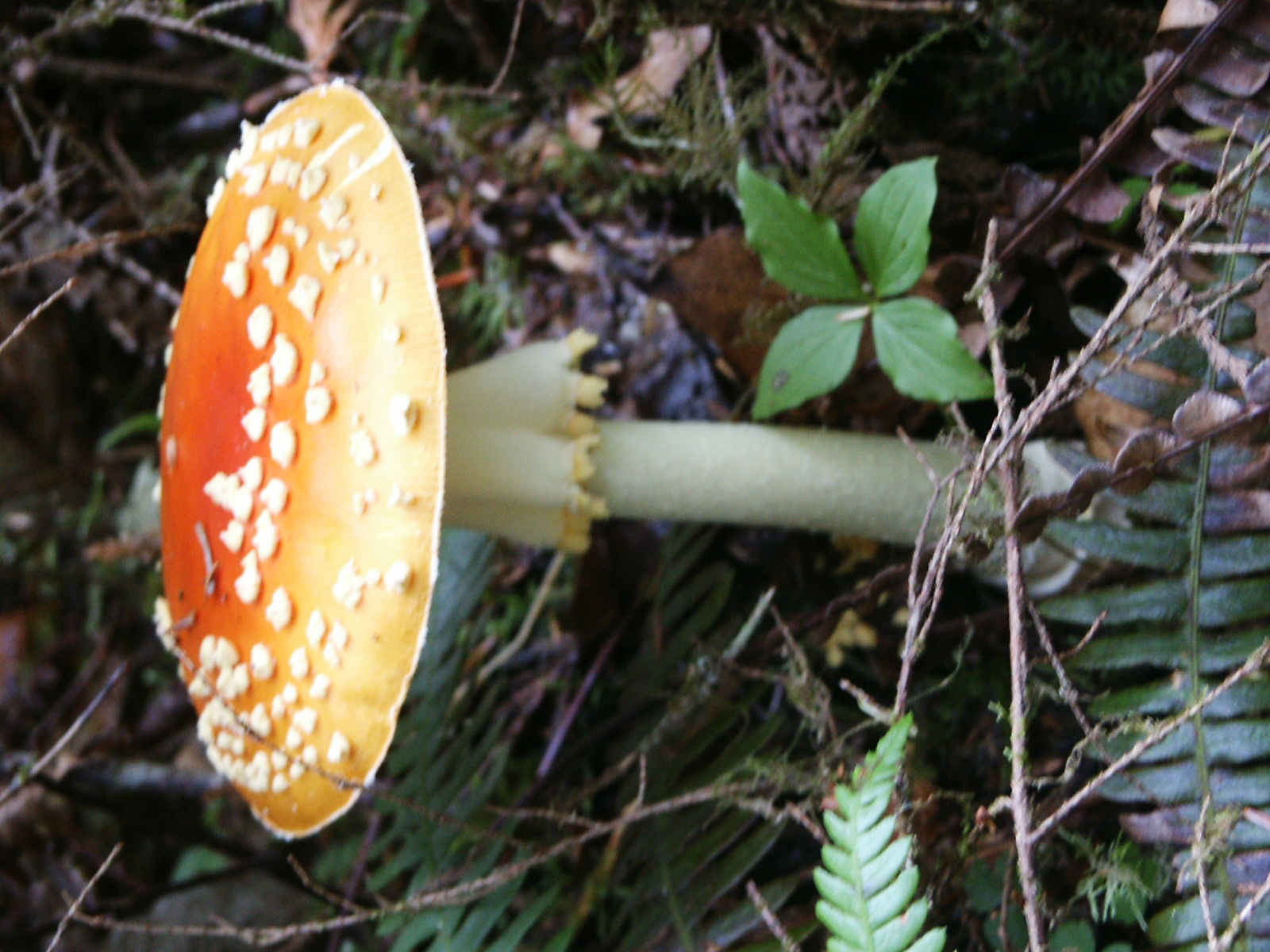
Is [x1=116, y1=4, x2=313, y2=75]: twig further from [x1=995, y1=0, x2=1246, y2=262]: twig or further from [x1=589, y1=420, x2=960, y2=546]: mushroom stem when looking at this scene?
[x1=995, y1=0, x2=1246, y2=262]: twig

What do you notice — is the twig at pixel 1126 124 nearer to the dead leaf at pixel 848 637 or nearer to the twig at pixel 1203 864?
the dead leaf at pixel 848 637

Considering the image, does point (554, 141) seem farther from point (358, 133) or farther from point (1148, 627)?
point (1148, 627)

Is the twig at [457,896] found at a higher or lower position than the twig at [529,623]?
higher

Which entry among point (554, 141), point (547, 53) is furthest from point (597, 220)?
point (547, 53)

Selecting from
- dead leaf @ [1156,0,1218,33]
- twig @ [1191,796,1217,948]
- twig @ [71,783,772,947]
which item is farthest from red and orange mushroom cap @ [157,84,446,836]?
dead leaf @ [1156,0,1218,33]

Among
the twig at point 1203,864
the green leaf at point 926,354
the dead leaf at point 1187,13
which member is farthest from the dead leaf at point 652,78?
the twig at point 1203,864

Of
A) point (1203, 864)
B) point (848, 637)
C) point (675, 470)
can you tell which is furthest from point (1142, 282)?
point (848, 637)
